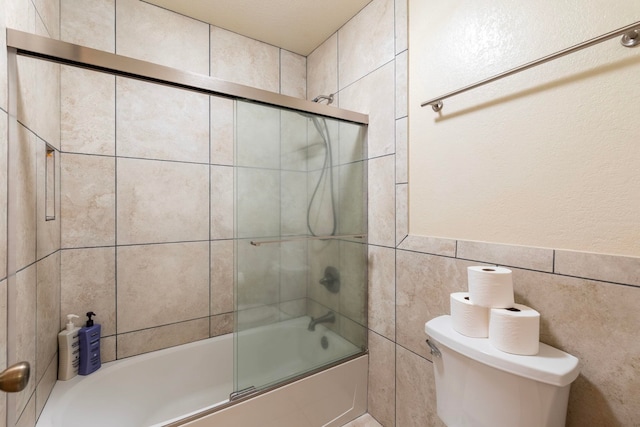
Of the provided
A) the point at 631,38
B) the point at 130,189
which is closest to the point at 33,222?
the point at 130,189

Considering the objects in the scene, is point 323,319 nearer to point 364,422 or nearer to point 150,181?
point 364,422

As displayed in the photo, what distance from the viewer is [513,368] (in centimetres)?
73

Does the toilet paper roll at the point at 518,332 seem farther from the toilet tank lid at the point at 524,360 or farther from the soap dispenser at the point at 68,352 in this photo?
the soap dispenser at the point at 68,352

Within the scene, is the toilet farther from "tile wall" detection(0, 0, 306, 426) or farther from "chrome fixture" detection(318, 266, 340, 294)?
"tile wall" detection(0, 0, 306, 426)

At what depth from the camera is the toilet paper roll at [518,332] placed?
2.47 ft

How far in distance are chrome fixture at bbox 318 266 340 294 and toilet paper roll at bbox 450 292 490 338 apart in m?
0.69

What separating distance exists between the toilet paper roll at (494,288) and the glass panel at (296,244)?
73cm

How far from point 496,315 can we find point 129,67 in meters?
1.39

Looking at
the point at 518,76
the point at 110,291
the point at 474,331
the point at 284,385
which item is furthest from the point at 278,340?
the point at 518,76

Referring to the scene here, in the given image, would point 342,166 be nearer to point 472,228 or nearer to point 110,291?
point 472,228

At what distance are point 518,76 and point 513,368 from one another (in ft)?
2.92

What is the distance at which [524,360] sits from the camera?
0.74 metres

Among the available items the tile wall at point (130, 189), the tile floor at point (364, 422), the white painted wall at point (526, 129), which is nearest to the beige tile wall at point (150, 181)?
the tile wall at point (130, 189)

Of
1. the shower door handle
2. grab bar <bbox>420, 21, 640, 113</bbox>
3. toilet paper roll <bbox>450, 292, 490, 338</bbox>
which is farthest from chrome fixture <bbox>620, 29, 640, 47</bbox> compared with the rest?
the shower door handle
